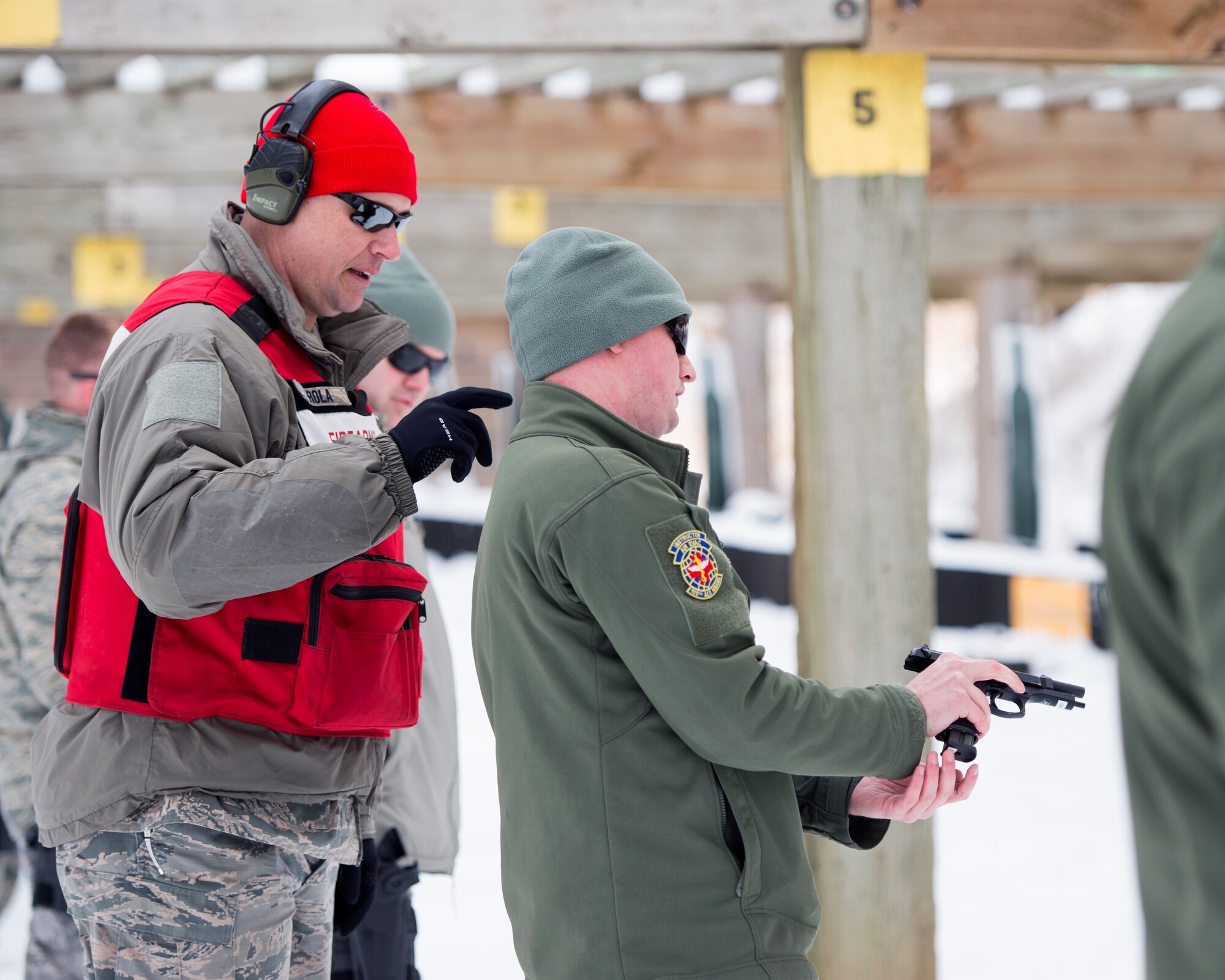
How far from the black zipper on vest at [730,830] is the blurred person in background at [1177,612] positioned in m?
0.60

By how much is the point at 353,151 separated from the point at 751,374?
8.10m

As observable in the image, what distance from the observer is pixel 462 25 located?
2791mm

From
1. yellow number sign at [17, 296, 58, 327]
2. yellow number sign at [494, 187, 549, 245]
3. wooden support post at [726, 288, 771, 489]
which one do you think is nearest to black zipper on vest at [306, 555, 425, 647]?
yellow number sign at [494, 187, 549, 245]

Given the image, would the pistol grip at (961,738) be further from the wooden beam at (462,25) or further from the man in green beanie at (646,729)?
the wooden beam at (462,25)

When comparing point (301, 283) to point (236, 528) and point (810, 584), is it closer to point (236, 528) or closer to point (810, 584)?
point (236, 528)

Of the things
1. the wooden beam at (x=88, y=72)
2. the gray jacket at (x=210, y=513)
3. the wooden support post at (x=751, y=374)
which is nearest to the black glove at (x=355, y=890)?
the gray jacket at (x=210, y=513)

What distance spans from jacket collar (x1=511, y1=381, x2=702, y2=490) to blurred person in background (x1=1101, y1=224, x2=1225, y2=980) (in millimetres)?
722

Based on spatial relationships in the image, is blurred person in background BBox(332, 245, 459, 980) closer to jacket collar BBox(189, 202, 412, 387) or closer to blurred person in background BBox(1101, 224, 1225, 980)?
jacket collar BBox(189, 202, 412, 387)

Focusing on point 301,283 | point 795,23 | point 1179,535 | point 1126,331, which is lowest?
point 1126,331

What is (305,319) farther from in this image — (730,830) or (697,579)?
(730,830)

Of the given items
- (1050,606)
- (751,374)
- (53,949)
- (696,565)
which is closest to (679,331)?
(696,565)

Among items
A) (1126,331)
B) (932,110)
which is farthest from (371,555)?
(1126,331)

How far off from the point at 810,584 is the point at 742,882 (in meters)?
1.71

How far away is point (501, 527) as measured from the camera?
138cm
